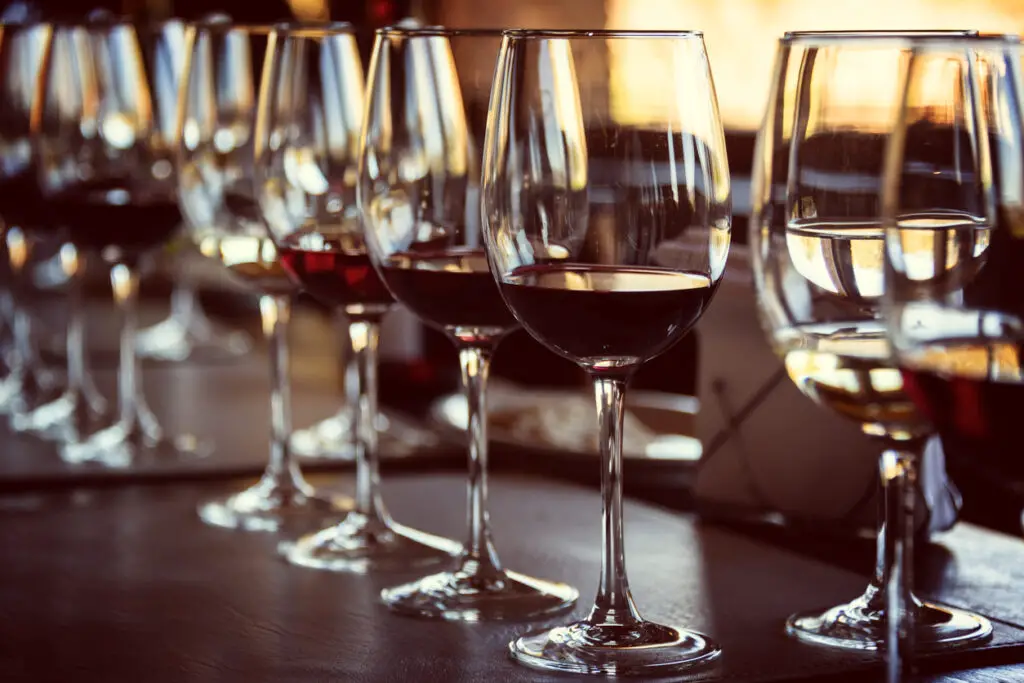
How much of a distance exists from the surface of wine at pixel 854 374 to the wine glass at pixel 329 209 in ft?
1.33

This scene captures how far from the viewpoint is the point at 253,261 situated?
4.33ft

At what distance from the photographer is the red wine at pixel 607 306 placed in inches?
32.1

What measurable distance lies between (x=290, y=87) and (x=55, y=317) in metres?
1.89

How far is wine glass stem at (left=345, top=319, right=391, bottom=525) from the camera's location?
1.15 meters

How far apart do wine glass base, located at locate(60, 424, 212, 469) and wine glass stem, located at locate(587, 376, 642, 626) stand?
0.66 m

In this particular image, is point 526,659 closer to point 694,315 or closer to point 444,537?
point 694,315

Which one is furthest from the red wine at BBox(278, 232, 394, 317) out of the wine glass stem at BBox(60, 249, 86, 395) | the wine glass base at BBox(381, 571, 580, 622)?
the wine glass stem at BBox(60, 249, 86, 395)

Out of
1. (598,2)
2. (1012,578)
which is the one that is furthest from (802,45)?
(598,2)

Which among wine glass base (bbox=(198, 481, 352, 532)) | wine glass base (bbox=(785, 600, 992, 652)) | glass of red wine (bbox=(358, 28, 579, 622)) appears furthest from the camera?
wine glass base (bbox=(198, 481, 352, 532))

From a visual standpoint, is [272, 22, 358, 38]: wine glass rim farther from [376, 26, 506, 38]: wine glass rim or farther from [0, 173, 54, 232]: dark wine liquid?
[0, 173, 54, 232]: dark wine liquid

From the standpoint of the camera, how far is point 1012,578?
101cm

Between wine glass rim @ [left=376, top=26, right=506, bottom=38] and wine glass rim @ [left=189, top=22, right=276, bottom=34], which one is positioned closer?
wine glass rim @ [left=376, top=26, right=506, bottom=38]

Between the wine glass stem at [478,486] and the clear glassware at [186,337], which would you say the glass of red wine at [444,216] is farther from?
the clear glassware at [186,337]

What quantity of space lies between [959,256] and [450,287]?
1.32 feet
